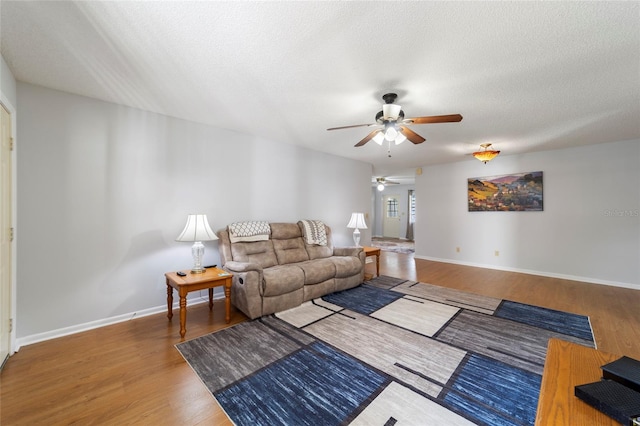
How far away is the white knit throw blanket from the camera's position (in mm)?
4113

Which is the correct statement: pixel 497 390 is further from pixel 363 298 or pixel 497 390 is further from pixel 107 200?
pixel 107 200

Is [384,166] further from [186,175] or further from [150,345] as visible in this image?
[150,345]

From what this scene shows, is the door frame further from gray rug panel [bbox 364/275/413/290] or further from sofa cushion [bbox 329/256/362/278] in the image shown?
gray rug panel [bbox 364/275/413/290]

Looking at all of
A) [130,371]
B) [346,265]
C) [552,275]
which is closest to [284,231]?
[346,265]

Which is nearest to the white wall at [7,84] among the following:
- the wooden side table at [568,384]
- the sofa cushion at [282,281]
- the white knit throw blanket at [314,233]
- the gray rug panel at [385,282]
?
the sofa cushion at [282,281]

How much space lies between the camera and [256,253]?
347 cm

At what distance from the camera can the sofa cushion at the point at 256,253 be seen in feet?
10.8

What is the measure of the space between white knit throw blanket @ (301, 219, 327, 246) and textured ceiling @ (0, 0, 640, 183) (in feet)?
5.68

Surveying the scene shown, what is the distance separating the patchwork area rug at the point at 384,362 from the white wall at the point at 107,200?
4.13 feet

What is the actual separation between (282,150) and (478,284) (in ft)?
13.1

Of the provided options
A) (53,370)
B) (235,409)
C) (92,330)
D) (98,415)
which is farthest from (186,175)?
(235,409)

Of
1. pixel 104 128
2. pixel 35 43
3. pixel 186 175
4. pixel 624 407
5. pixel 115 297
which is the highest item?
pixel 35 43

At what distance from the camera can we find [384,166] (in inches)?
252

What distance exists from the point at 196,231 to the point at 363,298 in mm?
2292
